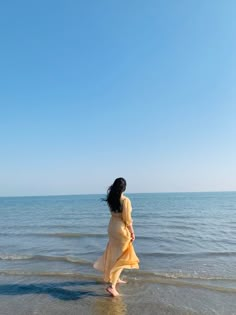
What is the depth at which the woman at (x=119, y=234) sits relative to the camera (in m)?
6.27

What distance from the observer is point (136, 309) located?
5637mm

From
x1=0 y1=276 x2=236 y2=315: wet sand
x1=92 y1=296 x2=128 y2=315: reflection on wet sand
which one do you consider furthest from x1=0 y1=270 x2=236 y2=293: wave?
x1=92 y1=296 x2=128 y2=315: reflection on wet sand

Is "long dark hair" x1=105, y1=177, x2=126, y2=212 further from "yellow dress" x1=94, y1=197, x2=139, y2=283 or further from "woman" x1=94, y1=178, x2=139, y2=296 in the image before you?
"yellow dress" x1=94, y1=197, x2=139, y2=283

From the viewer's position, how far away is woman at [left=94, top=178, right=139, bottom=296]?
20.6ft

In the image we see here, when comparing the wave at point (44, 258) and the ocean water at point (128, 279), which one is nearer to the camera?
the ocean water at point (128, 279)

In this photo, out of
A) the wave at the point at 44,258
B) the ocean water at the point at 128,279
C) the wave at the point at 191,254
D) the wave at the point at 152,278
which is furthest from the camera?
the wave at the point at 191,254

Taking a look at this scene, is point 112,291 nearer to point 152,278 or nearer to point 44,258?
point 152,278

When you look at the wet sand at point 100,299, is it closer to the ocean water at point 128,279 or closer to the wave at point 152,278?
the ocean water at point 128,279

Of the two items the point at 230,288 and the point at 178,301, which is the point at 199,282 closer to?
the point at 230,288

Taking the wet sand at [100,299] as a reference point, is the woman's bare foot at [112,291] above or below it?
above

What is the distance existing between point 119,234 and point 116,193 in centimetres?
87

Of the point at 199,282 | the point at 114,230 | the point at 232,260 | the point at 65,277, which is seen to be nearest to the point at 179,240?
the point at 232,260

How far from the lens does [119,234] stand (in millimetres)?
6328

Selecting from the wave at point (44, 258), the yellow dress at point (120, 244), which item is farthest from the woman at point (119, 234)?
the wave at point (44, 258)
